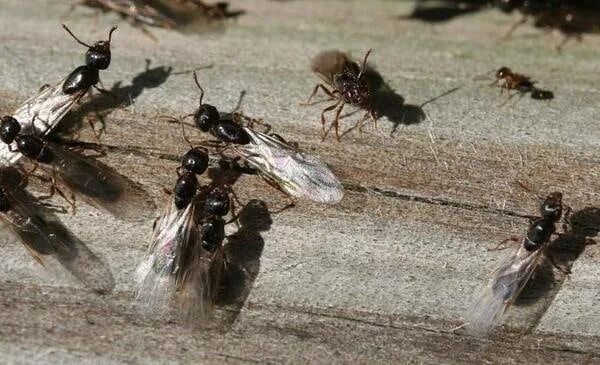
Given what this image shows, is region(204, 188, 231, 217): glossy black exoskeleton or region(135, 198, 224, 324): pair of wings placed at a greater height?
region(204, 188, 231, 217): glossy black exoskeleton

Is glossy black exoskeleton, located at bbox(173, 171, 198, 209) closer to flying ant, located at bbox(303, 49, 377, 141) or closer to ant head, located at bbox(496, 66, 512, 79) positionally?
flying ant, located at bbox(303, 49, 377, 141)

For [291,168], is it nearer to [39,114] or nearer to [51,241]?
[51,241]

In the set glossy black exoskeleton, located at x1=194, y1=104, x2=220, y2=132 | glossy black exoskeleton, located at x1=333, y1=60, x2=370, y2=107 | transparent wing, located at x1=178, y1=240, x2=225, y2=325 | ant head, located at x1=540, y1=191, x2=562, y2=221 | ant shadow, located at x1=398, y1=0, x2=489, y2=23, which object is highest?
ant shadow, located at x1=398, y1=0, x2=489, y2=23

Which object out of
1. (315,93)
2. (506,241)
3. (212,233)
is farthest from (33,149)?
(506,241)

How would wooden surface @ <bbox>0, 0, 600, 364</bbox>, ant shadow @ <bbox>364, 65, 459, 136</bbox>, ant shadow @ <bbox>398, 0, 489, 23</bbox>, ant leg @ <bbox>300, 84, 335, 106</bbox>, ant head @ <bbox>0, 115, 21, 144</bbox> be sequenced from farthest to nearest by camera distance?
ant shadow @ <bbox>398, 0, 489, 23</bbox>, ant leg @ <bbox>300, 84, 335, 106</bbox>, ant shadow @ <bbox>364, 65, 459, 136</bbox>, ant head @ <bbox>0, 115, 21, 144</bbox>, wooden surface @ <bbox>0, 0, 600, 364</bbox>

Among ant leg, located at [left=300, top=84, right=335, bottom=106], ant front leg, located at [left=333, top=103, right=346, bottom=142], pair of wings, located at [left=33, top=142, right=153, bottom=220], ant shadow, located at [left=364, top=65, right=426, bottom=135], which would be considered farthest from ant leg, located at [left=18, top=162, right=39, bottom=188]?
ant shadow, located at [left=364, top=65, right=426, bottom=135]

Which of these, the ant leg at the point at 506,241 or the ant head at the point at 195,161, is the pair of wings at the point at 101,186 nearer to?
the ant head at the point at 195,161

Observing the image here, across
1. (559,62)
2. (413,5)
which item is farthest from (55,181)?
(559,62)
